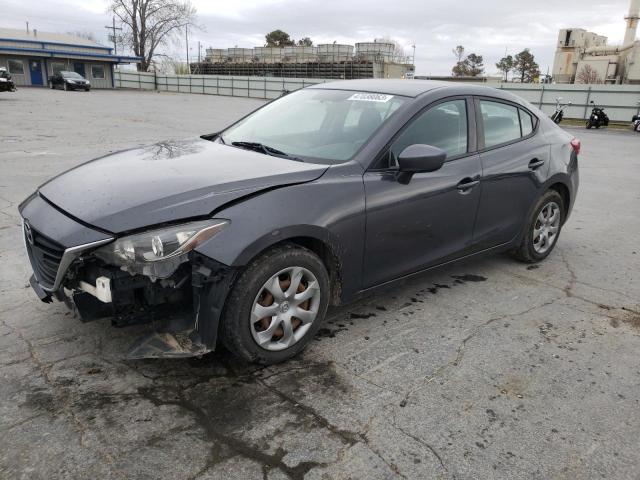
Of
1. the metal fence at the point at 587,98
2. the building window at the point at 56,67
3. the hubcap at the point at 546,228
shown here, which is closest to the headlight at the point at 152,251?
the hubcap at the point at 546,228

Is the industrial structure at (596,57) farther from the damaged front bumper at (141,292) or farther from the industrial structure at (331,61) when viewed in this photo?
the damaged front bumper at (141,292)

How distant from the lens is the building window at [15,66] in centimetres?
4747

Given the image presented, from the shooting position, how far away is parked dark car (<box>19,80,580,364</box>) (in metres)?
2.68

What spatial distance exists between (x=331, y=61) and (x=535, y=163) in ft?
197

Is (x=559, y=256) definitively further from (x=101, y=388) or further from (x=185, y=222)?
(x=101, y=388)

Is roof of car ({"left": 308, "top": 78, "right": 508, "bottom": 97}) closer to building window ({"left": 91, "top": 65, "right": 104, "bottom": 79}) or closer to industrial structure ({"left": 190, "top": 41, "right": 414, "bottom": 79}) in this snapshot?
industrial structure ({"left": 190, "top": 41, "right": 414, "bottom": 79})

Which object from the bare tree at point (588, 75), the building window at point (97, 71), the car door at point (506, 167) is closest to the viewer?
the car door at point (506, 167)

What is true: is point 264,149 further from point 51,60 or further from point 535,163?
point 51,60

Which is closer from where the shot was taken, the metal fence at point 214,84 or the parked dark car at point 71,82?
the parked dark car at point 71,82

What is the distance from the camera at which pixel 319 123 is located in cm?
397

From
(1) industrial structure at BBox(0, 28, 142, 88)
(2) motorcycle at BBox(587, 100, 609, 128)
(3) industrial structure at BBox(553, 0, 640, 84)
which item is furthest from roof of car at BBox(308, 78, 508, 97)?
(3) industrial structure at BBox(553, 0, 640, 84)

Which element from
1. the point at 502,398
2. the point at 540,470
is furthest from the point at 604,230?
the point at 540,470

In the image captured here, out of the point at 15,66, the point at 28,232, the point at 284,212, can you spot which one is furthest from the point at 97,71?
the point at 284,212

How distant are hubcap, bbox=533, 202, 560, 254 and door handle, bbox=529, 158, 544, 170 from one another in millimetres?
440
